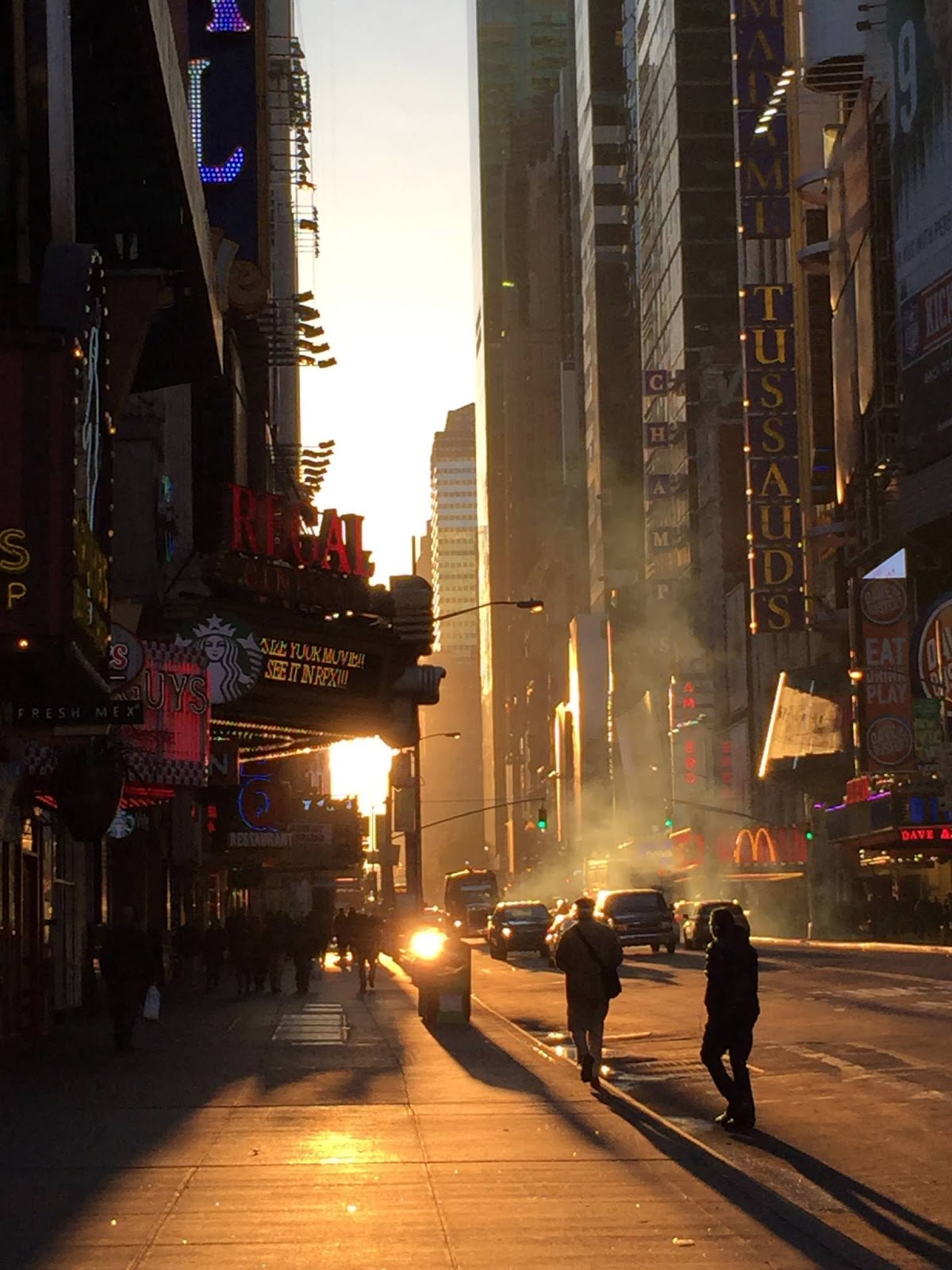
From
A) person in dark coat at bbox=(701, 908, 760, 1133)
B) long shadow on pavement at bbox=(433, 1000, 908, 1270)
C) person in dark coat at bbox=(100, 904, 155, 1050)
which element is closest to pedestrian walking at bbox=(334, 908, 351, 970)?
person in dark coat at bbox=(100, 904, 155, 1050)

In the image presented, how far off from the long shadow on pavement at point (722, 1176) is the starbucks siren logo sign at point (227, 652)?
1394 centimetres

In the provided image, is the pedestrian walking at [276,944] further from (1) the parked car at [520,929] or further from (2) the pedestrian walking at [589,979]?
(2) the pedestrian walking at [589,979]

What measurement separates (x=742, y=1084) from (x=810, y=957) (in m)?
38.6

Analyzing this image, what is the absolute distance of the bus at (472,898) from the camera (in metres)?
112

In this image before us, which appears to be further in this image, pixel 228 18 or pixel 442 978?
pixel 228 18

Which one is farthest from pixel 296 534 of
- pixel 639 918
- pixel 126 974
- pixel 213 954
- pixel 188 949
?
pixel 639 918

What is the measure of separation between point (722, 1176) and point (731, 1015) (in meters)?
2.92

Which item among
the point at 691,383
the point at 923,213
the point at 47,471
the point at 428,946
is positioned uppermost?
the point at 691,383

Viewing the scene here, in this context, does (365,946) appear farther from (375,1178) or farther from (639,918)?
(375,1178)

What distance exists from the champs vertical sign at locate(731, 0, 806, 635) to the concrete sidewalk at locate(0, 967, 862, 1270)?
7033cm

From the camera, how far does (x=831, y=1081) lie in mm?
20266

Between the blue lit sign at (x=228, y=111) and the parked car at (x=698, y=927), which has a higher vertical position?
the blue lit sign at (x=228, y=111)

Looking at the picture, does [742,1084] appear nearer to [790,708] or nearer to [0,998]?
[0,998]

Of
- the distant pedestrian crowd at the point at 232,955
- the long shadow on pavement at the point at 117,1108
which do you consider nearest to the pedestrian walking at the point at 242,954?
the distant pedestrian crowd at the point at 232,955
